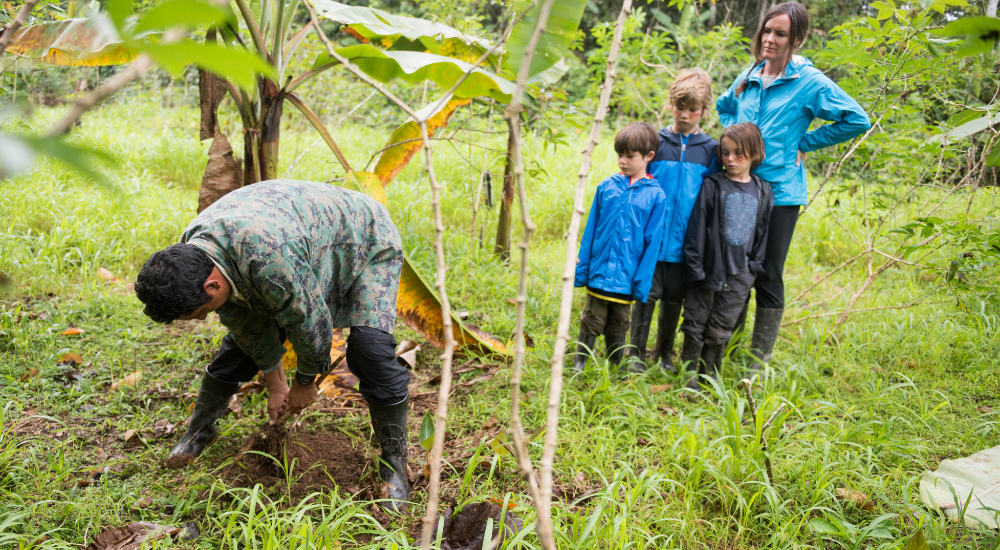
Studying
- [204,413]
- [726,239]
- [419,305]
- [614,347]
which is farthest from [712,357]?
[204,413]

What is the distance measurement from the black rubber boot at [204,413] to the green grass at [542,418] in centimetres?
7

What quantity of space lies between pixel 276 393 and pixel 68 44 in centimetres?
166

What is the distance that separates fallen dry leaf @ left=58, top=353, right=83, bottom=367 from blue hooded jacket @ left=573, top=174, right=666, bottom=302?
8.26ft

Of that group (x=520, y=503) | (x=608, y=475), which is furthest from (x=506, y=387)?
(x=520, y=503)

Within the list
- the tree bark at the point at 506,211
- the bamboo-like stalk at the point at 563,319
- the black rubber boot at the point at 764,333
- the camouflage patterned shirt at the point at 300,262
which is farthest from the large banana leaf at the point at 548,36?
the tree bark at the point at 506,211

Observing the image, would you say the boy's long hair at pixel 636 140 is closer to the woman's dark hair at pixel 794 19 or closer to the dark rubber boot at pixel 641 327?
the woman's dark hair at pixel 794 19

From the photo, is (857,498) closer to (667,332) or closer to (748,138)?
(667,332)

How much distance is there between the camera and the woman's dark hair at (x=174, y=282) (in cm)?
167

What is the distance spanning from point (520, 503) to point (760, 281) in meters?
1.88

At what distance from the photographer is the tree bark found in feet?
13.0

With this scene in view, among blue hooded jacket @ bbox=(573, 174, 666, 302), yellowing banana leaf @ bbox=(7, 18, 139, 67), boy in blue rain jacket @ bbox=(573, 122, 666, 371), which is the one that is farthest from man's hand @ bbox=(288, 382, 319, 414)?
yellowing banana leaf @ bbox=(7, 18, 139, 67)

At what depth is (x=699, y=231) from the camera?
9.71 ft

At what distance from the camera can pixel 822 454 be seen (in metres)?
2.40

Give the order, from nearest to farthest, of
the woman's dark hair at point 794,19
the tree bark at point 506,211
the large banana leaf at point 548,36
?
the large banana leaf at point 548,36, the woman's dark hair at point 794,19, the tree bark at point 506,211
